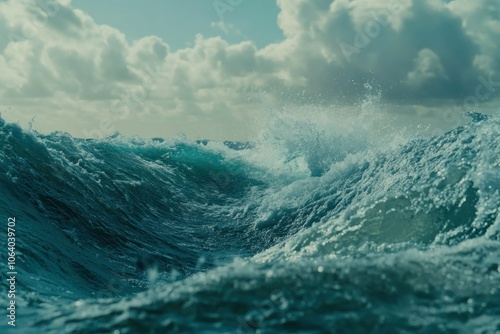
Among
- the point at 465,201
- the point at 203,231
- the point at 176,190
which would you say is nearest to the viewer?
the point at 465,201

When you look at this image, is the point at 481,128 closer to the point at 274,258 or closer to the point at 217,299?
the point at 274,258

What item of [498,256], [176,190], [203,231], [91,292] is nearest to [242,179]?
[176,190]

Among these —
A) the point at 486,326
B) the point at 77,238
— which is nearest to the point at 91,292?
the point at 77,238

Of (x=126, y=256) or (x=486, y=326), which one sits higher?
(x=126, y=256)

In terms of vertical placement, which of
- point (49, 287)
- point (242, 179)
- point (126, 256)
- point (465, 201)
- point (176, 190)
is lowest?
point (49, 287)

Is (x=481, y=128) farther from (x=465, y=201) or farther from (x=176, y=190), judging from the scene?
(x=176, y=190)

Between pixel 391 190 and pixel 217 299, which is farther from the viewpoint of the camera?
pixel 391 190

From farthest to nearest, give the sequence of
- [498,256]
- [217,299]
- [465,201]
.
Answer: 1. [465,201]
2. [498,256]
3. [217,299]
